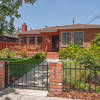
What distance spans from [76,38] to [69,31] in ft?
4.23

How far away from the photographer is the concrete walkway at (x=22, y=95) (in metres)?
2.73

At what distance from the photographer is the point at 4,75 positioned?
3350mm

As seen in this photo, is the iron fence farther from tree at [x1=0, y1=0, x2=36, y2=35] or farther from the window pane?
the window pane

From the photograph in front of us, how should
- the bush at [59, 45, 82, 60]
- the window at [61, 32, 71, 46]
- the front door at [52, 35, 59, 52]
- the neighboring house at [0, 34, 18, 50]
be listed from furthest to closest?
the front door at [52, 35, 59, 52]
the neighboring house at [0, 34, 18, 50]
the window at [61, 32, 71, 46]
the bush at [59, 45, 82, 60]

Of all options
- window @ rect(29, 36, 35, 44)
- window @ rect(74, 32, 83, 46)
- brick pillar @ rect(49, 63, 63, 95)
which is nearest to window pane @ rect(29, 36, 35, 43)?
window @ rect(29, 36, 35, 44)

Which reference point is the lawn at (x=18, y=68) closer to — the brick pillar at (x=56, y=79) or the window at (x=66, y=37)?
the brick pillar at (x=56, y=79)

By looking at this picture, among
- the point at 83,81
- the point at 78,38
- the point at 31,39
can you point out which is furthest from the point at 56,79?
the point at 31,39

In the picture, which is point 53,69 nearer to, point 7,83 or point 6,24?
point 7,83

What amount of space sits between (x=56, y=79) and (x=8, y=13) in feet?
14.6

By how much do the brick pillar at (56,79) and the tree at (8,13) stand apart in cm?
380

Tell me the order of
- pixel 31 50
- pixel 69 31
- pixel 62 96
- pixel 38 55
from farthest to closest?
pixel 31 50
pixel 69 31
pixel 38 55
pixel 62 96

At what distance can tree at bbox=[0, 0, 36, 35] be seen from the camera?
4699 mm

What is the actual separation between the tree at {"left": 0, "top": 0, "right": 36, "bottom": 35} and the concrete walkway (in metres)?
3.34

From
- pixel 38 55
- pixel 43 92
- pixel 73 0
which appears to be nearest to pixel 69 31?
pixel 73 0
